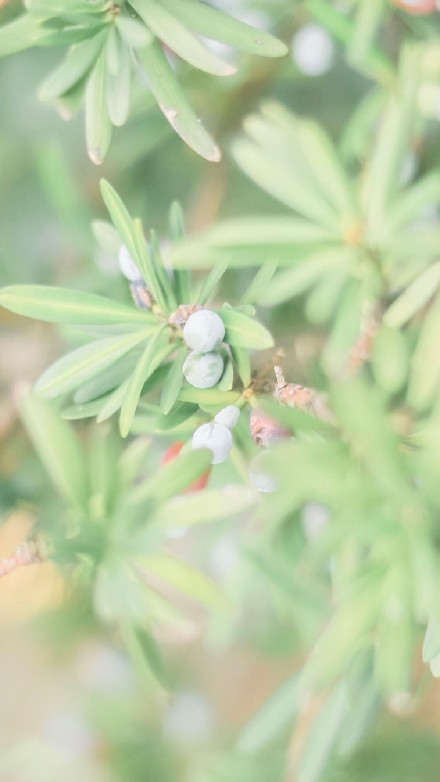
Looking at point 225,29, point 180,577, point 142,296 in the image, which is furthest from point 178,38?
point 180,577

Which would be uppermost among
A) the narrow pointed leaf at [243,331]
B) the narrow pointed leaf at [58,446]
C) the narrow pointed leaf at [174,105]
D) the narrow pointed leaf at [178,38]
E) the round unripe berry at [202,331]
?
the narrow pointed leaf at [178,38]

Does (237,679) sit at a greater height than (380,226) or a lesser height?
lesser

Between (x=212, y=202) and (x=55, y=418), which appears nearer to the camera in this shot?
(x=55, y=418)

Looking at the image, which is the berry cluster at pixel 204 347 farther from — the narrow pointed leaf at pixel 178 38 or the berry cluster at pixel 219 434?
the narrow pointed leaf at pixel 178 38

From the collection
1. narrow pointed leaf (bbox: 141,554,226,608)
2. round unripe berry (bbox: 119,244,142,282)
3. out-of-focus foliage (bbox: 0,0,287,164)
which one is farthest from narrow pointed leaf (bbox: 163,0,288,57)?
narrow pointed leaf (bbox: 141,554,226,608)

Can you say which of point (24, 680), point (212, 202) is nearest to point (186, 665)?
point (24, 680)

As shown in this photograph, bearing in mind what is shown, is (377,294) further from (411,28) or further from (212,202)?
(212,202)

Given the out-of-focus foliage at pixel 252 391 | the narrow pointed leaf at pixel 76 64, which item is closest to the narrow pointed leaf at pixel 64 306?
the out-of-focus foliage at pixel 252 391
